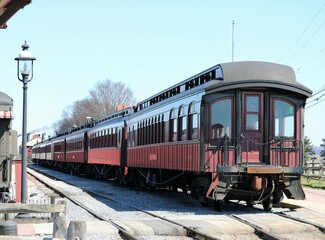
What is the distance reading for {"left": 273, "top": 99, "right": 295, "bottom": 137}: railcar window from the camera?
16.0 m

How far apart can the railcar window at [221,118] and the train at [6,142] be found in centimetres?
535

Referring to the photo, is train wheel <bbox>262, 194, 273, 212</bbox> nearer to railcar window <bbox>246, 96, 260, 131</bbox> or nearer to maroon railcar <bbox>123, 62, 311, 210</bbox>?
maroon railcar <bbox>123, 62, 311, 210</bbox>

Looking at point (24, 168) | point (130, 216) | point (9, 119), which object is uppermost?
point (9, 119)

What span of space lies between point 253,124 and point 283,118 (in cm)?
84

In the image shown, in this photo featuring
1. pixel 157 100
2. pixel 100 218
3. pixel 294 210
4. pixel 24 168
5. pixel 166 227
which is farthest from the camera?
pixel 157 100

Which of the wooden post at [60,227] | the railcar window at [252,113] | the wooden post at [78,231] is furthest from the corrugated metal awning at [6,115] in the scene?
the wooden post at [78,231]

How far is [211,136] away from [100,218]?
329 cm

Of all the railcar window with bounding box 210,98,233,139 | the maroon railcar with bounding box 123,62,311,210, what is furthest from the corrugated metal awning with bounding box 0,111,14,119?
the railcar window with bounding box 210,98,233,139

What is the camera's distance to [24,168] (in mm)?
15617

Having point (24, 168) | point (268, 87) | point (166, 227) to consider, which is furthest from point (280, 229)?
point (24, 168)

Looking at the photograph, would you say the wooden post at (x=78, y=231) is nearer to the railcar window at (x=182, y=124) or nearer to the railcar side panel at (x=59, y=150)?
the railcar window at (x=182, y=124)

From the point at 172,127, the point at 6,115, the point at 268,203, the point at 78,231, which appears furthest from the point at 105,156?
the point at 78,231

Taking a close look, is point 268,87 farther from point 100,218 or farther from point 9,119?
point 9,119

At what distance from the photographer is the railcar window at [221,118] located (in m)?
15.6
